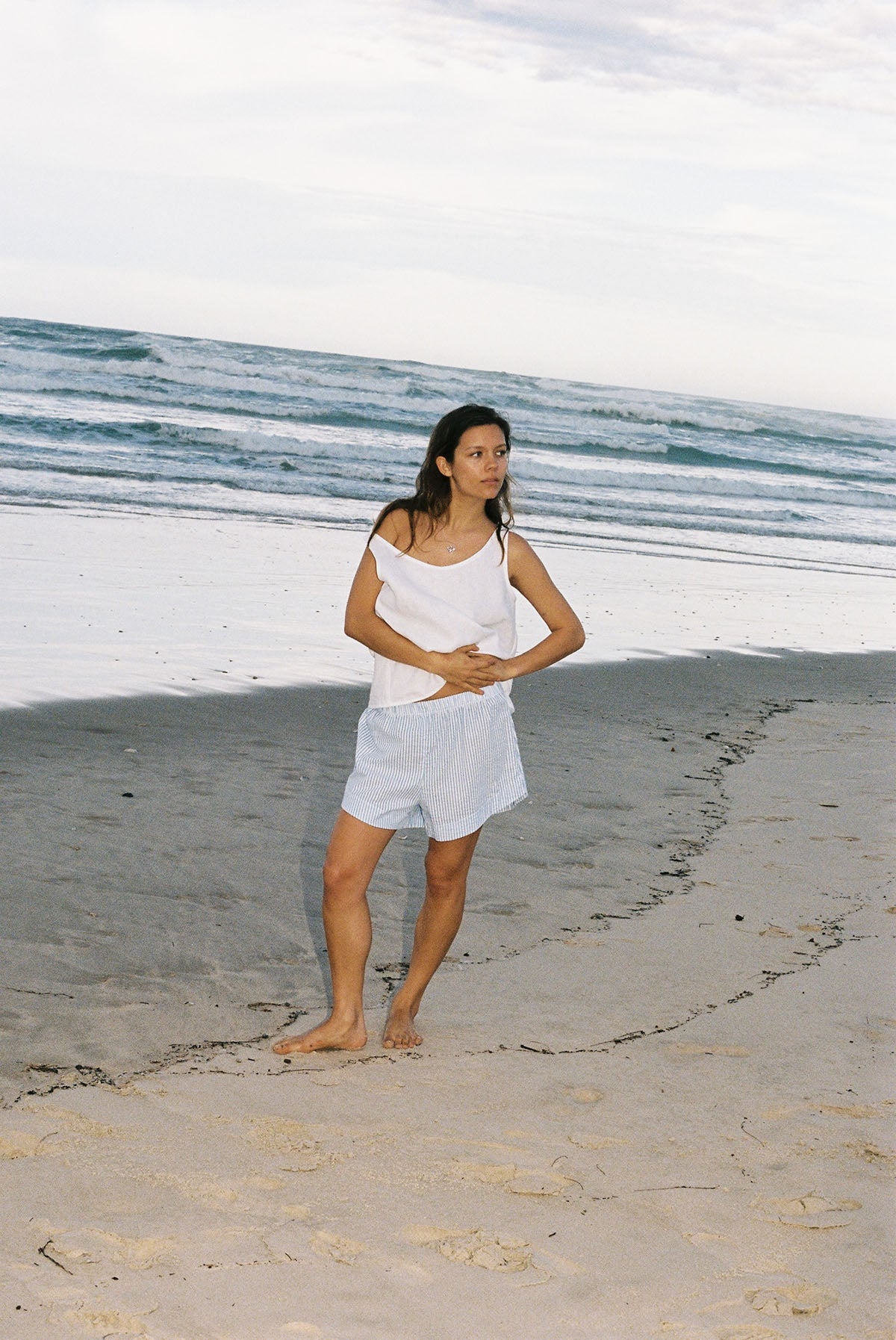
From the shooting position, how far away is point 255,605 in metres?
10.8

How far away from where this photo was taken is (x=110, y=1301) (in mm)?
2457

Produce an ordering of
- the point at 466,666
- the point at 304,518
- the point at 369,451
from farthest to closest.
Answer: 1. the point at 369,451
2. the point at 304,518
3. the point at 466,666

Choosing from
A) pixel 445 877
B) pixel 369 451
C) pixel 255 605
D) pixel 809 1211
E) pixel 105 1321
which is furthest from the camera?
pixel 369 451

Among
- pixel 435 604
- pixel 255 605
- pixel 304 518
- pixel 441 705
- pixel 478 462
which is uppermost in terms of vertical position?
pixel 478 462

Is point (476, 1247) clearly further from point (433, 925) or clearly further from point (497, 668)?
point (497, 668)

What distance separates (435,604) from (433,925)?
877 mm

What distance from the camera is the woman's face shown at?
348 cm

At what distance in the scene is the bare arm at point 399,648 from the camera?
3.44m

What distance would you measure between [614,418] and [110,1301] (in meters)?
40.4

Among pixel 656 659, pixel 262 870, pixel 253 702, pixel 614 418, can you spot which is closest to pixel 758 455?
pixel 614 418

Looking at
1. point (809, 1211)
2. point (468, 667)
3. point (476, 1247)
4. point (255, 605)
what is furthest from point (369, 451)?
point (476, 1247)

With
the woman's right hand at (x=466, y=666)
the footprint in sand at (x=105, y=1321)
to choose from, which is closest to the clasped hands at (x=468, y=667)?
the woman's right hand at (x=466, y=666)

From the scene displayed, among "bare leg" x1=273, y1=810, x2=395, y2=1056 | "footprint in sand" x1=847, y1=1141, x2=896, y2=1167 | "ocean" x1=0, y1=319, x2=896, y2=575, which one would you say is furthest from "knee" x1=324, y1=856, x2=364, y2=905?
"ocean" x1=0, y1=319, x2=896, y2=575

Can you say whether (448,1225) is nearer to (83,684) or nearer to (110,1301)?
(110,1301)
